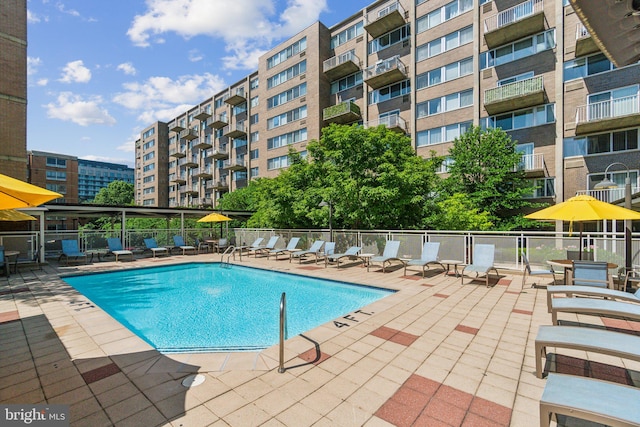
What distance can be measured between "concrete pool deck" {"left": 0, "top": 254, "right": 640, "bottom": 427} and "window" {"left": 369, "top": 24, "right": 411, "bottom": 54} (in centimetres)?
2491

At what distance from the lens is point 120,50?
35.6 feet

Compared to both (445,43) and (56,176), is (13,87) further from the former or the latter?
(56,176)

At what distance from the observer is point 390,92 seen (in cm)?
2497

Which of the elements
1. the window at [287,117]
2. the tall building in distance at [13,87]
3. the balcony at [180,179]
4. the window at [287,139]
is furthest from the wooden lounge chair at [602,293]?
the balcony at [180,179]

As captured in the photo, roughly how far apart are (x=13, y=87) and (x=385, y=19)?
2514cm

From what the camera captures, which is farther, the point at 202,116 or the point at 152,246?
the point at 202,116

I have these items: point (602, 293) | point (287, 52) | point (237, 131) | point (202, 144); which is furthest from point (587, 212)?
point (202, 144)

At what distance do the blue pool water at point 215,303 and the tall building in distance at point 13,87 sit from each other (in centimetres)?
1061

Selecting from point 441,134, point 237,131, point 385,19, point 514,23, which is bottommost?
point 441,134

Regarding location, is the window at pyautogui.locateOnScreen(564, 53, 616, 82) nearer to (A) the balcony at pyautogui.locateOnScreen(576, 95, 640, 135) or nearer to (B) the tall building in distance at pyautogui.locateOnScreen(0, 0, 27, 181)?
(A) the balcony at pyautogui.locateOnScreen(576, 95, 640, 135)

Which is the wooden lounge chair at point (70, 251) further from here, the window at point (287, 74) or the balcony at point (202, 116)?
the balcony at point (202, 116)

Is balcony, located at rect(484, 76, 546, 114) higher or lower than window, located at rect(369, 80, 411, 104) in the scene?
lower

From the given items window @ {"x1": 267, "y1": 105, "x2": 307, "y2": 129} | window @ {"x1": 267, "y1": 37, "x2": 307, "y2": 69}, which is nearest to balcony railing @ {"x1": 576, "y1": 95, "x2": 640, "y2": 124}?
window @ {"x1": 267, "y1": 105, "x2": 307, "y2": 129}

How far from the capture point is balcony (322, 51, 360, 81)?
86.8 feet
